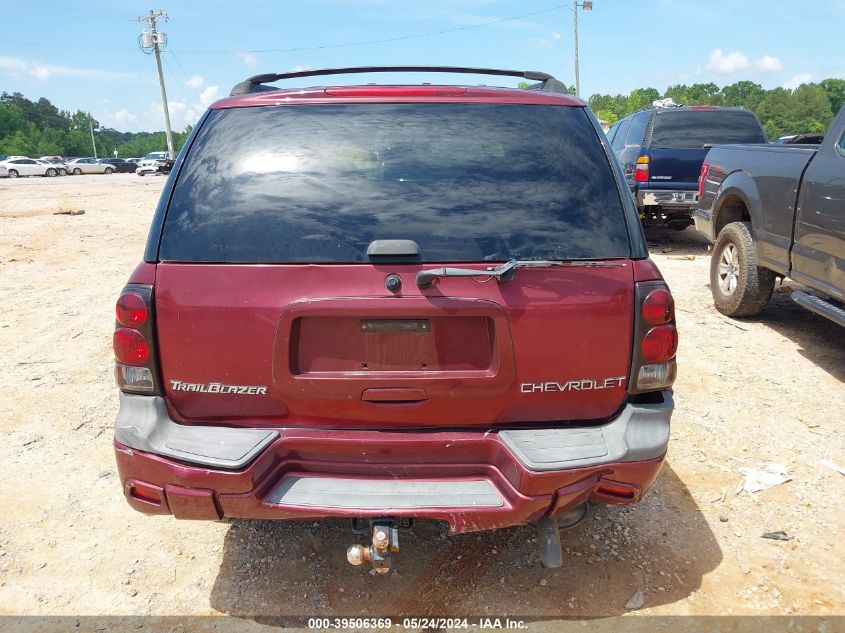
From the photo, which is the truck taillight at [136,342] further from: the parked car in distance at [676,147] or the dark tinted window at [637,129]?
the dark tinted window at [637,129]

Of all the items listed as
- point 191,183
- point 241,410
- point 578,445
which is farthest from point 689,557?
point 191,183

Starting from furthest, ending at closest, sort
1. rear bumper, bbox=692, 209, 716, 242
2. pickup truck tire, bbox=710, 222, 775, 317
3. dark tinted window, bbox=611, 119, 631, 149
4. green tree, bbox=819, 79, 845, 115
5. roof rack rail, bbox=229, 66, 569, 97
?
green tree, bbox=819, 79, 845, 115 → dark tinted window, bbox=611, 119, 631, 149 → rear bumper, bbox=692, 209, 716, 242 → pickup truck tire, bbox=710, 222, 775, 317 → roof rack rail, bbox=229, 66, 569, 97

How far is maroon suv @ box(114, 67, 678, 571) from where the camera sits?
86.0 inches

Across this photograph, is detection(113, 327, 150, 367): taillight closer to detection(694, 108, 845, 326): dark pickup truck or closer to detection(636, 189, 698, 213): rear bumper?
detection(694, 108, 845, 326): dark pickup truck

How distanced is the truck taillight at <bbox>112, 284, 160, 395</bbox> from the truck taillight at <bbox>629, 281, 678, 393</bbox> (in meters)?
1.80

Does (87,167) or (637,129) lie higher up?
(87,167)

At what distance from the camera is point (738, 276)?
607 cm

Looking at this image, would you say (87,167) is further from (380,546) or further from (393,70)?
(380,546)

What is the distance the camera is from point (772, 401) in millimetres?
4461

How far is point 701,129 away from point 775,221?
502 cm

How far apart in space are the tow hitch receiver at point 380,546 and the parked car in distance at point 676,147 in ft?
28.1

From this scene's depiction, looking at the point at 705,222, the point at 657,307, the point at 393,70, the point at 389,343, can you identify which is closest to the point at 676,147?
the point at 705,222

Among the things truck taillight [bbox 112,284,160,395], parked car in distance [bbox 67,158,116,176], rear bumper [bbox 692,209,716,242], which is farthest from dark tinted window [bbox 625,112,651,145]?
parked car in distance [bbox 67,158,116,176]

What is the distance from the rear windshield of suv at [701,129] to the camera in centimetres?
972
